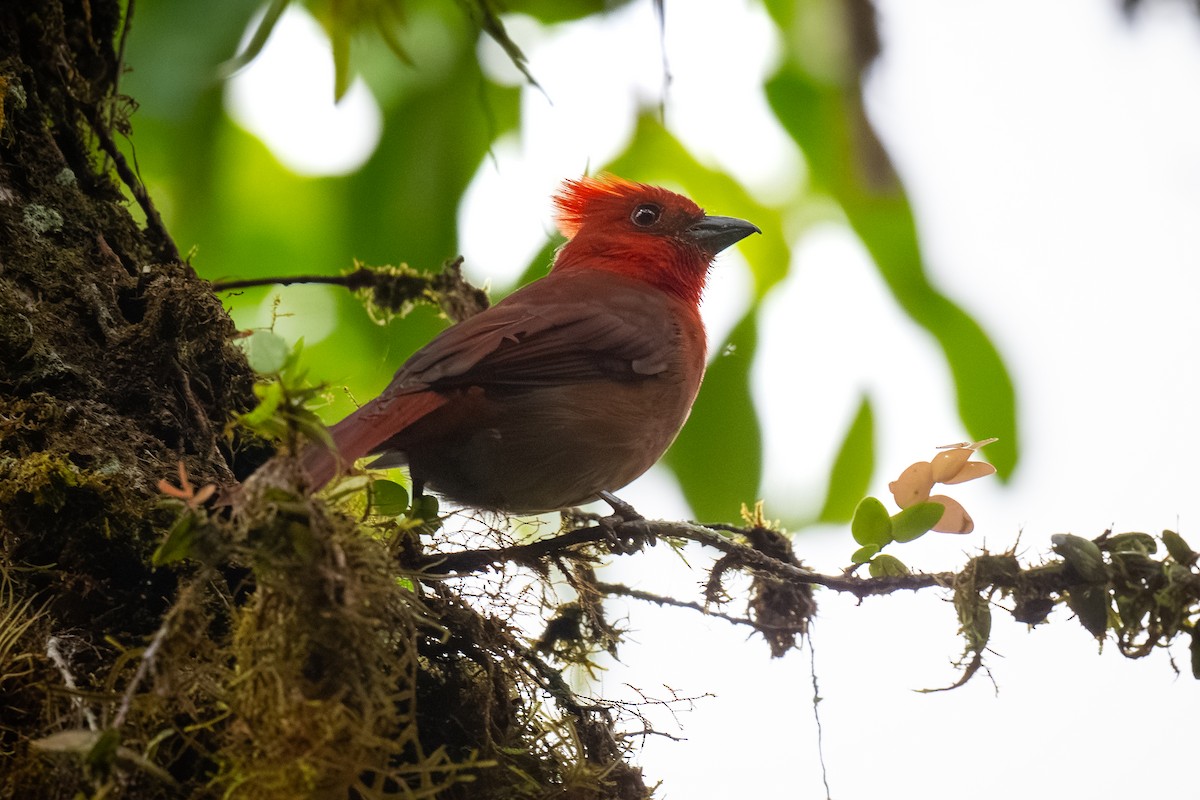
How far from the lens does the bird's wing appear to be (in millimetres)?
3213

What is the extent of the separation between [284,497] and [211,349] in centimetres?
123

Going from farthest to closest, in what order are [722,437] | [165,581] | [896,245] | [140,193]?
[722,437] < [896,245] < [140,193] < [165,581]

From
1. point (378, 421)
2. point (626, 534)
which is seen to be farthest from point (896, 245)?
point (378, 421)

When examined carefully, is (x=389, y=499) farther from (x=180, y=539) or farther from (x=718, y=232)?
(x=718, y=232)

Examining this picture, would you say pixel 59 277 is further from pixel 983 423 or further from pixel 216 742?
pixel 983 423

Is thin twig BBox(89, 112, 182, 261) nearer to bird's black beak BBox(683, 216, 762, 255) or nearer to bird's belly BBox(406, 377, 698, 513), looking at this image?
bird's belly BBox(406, 377, 698, 513)

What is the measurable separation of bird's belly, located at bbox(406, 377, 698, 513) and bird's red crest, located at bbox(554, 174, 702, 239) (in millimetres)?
1411

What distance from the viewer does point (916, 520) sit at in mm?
2512

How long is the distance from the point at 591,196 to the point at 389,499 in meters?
2.68

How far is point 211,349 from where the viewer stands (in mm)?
2828

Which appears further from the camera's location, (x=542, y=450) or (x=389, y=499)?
(x=542, y=450)

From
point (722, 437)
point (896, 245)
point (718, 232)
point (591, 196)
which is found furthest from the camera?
point (591, 196)

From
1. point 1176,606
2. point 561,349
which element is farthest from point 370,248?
point 1176,606

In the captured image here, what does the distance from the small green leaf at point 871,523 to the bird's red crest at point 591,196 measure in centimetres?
239
